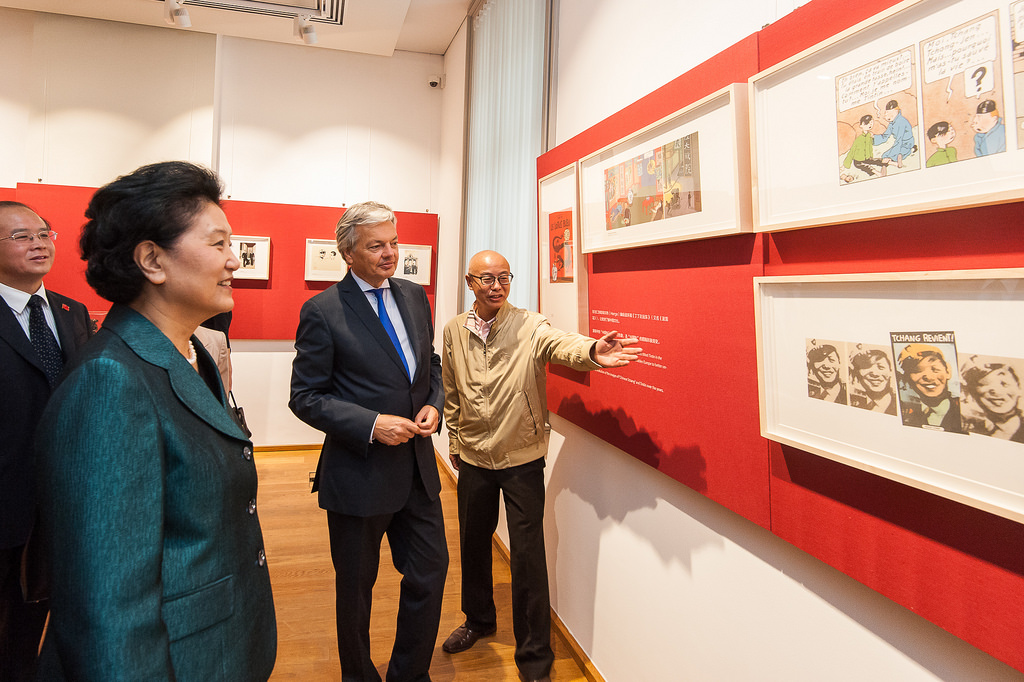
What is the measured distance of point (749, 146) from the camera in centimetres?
145

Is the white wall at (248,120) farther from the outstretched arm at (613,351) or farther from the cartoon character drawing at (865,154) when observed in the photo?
the cartoon character drawing at (865,154)

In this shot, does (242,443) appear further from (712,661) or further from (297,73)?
(297,73)

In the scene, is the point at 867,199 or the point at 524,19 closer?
the point at 867,199

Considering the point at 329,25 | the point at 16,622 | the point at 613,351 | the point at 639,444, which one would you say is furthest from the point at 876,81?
the point at 329,25

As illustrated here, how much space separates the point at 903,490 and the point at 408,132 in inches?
247

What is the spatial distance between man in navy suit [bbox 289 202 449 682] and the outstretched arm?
0.69 meters

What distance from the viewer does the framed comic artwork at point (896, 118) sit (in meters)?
0.86

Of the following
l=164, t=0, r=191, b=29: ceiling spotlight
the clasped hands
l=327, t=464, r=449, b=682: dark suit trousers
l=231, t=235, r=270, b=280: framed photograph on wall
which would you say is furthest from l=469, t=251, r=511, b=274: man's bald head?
l=164, t=0, r=191, b=29: ceiling spotlight

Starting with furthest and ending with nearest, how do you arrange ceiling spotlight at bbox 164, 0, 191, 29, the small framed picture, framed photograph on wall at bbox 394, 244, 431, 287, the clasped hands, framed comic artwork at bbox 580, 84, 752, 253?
framed photograph on wall at bbox 394, 244, 431, 287 → the small framed picture → ceiling spotlight at bbox 164, 0, 191, 29 → the clasped hands → framed comic artwork at bbox 580, 84, 752, 253

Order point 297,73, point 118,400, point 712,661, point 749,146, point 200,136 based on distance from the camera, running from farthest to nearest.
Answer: point 297,73 → point 200,136 → point 712,661 → point 749,146 → point 118,400

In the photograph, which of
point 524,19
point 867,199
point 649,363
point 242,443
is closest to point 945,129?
point 867,199

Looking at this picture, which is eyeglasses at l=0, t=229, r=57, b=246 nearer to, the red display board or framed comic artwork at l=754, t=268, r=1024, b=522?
framed comic artwork at l=754, t=268, r=1024, b=522

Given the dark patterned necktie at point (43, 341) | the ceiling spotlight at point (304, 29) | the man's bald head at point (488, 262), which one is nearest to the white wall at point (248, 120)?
the ceiling spotlight at point (304, 29)

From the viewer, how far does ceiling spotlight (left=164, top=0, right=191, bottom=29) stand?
4.80 metres
